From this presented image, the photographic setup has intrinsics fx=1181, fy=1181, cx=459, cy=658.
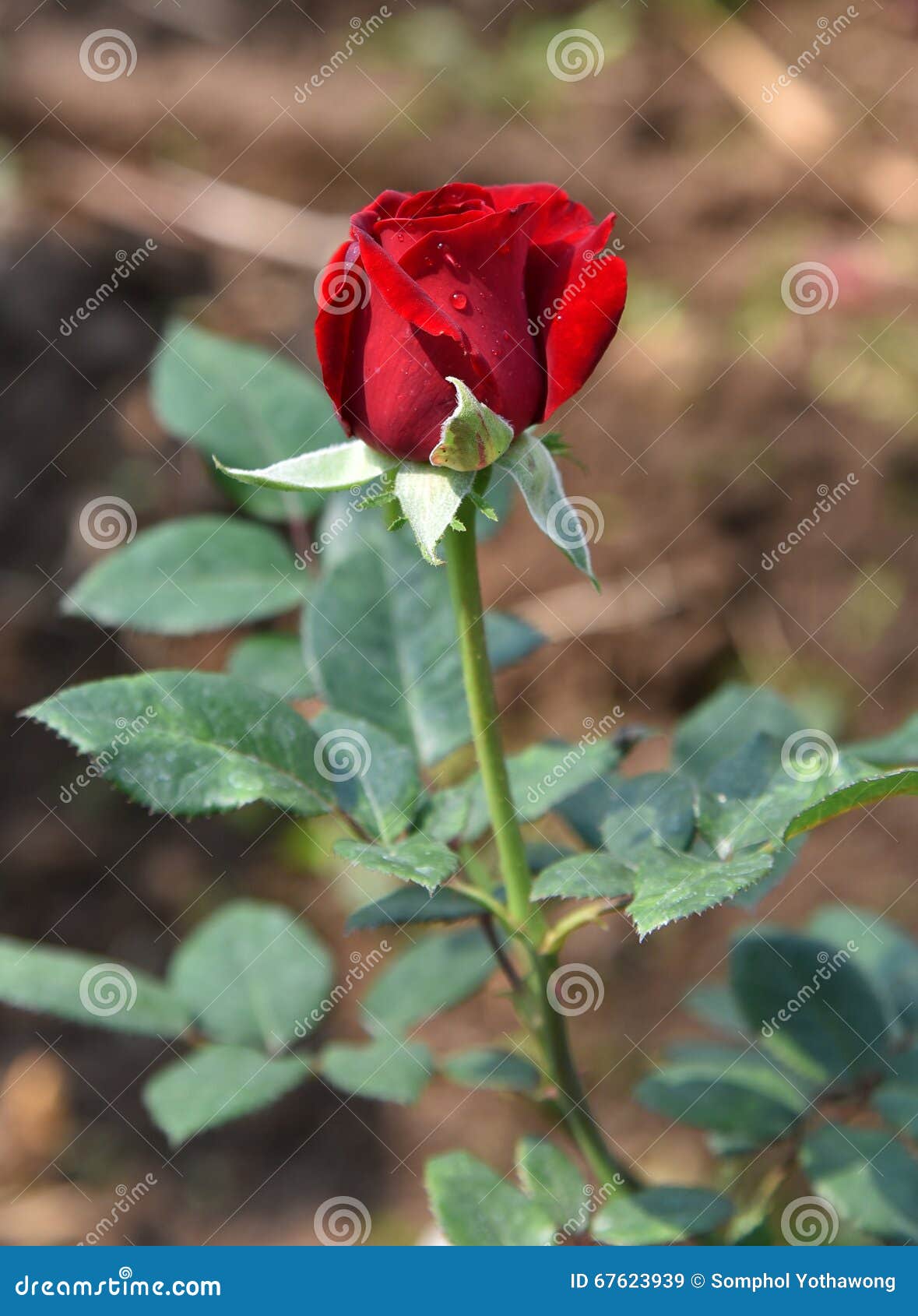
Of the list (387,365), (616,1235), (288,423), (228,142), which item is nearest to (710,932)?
(616,1235)

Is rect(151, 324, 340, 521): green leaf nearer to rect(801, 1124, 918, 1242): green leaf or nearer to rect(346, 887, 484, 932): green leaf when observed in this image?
rect(346, 887, 484, 932): green leaf

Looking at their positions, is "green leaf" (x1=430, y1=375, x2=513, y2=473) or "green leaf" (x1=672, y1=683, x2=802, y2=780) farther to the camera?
"green leaf" (x1=672, y1=683, x2=802, y2=780)

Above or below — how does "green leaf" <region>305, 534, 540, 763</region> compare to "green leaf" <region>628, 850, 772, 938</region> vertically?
below

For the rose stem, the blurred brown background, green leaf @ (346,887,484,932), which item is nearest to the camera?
the rose stem

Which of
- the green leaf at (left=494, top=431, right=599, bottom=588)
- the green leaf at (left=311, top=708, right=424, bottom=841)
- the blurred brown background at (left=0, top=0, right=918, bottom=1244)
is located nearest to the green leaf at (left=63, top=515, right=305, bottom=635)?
the green leaf at (left=311, top=708, right=424, bottom=841)

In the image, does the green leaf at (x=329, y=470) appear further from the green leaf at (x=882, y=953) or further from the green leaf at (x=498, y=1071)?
the green leaf at (x=882, y=953)

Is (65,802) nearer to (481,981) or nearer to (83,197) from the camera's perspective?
(481,981)
